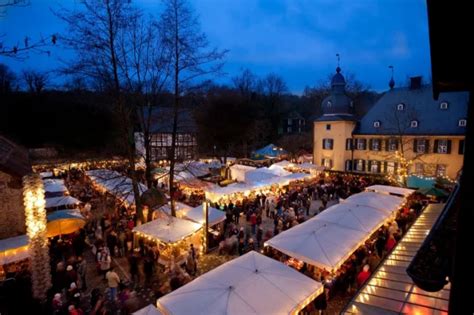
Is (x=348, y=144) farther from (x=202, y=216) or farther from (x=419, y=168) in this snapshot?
(x=202, y=216)

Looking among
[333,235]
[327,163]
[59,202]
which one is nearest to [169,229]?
[333,235]

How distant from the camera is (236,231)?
1287cm

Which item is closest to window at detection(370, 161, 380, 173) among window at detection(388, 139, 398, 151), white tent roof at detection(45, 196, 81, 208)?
window at detection(388, 139, 398, 151)

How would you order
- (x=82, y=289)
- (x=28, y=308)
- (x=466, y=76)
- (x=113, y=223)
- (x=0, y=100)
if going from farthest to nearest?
(x=0, y=100) → (x=113, y=223) → (x=82, y=289) → (x=28, y=308) → (x=466, y=76)

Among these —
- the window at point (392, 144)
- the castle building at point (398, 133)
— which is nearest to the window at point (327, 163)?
the castle building at point (398, 133)

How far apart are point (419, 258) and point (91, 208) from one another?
60.3 feet

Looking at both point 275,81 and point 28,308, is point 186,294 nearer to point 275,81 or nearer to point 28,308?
point 28,308

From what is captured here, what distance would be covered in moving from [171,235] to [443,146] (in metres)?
25.0

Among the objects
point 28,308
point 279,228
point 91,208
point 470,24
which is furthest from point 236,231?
point 470,24

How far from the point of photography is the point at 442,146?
Answer: 23.4 metres

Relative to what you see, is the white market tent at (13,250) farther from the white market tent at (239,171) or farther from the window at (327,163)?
the window at (327,163)

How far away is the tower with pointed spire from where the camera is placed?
29297 mm

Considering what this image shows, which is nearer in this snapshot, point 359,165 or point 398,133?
point 398,133

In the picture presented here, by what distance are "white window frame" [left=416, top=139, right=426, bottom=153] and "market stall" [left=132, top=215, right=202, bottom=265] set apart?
23210 millimetres
